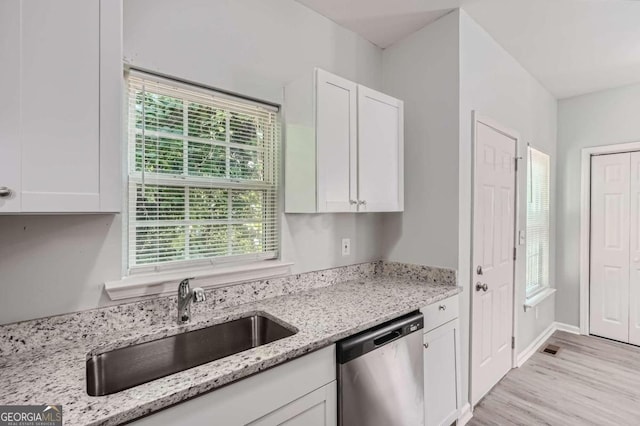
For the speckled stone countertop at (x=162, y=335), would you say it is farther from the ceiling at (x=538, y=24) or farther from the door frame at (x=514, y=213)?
the ceiling at (x=538, y=24)

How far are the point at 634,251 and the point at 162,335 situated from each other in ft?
14.5

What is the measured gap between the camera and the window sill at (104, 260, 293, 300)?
134 centimetres

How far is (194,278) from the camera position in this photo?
4.98 ft

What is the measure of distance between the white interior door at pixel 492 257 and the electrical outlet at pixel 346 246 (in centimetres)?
89

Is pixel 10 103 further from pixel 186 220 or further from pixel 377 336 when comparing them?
pixel 377 336

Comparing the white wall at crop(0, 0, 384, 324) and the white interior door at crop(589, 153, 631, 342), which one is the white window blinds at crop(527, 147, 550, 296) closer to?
the white interior door at crop(589, 153, 631, 342)

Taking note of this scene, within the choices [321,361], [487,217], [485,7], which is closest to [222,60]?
[321,361]

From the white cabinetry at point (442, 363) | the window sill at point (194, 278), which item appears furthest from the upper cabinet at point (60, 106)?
the white cabinetry at point (442, 363)

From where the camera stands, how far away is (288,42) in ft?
6.39

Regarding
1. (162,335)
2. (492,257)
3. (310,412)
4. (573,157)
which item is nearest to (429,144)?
(492,257)

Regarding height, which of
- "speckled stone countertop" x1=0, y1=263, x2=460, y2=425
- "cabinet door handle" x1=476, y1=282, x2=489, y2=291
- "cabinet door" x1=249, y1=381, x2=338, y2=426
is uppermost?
"speckled stone countertop" x1=0, y1=263, x2=460, y2=425

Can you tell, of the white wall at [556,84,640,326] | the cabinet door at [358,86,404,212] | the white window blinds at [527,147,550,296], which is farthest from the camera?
the white wall at [556,84,640,326]

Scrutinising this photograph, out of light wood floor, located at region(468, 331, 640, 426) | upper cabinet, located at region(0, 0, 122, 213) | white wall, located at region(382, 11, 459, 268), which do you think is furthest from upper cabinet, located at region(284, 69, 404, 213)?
light wood floor, located at region(468, 331, 640, 426)

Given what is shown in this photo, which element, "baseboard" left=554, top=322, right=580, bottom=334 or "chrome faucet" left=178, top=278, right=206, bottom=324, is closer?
"chrome faucet" left=178, top=278, right=206, bottom=324
